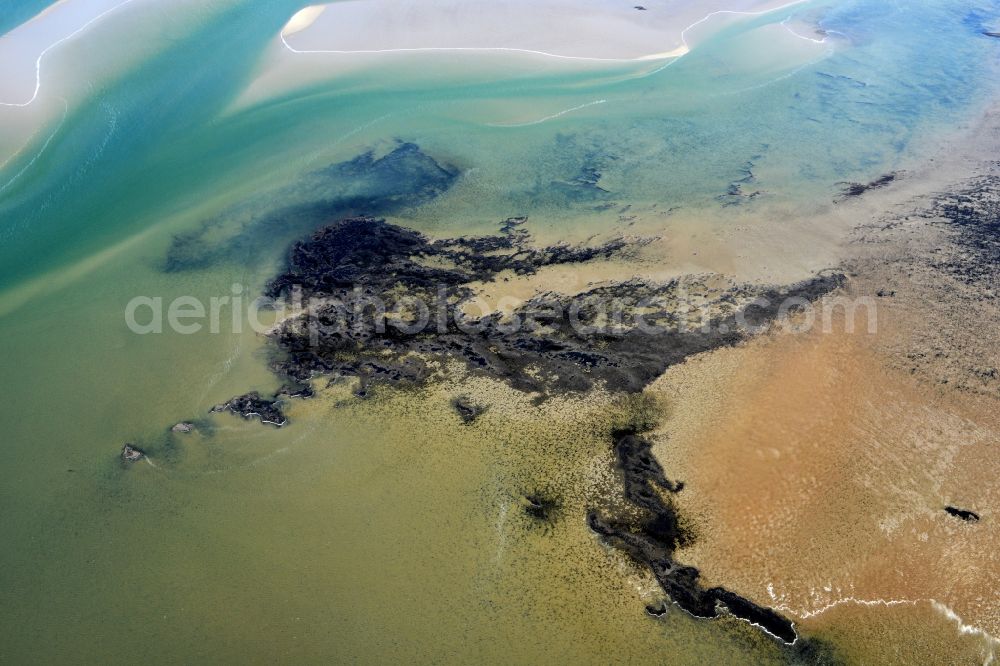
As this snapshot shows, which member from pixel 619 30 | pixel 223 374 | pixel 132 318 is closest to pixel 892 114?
pixel 619 30

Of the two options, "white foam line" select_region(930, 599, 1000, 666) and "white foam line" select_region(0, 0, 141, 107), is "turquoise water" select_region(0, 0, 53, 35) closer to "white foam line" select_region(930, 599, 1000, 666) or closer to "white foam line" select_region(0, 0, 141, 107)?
"white foam line" select_region(0, 0, 141, 107)

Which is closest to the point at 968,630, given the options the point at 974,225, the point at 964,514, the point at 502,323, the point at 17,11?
the point at 964,514

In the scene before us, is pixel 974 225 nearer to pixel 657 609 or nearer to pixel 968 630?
pixel 968 630

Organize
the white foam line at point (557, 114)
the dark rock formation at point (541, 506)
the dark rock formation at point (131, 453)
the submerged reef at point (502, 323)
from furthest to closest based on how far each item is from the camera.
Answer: the white foam line at point (557, 114), the submerged reef at point (502, 323), the dark rock formation at point (131, 453), the dark rock formation at point (541, 506)

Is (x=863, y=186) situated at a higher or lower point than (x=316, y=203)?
lower

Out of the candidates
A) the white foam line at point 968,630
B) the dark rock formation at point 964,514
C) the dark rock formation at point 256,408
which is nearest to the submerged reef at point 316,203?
the dark rock formation at point 256,408

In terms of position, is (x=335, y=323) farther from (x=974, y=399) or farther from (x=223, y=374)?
(x=974, y=399)

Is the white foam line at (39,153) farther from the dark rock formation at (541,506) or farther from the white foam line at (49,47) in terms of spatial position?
the dark rock formation at (541,506)
